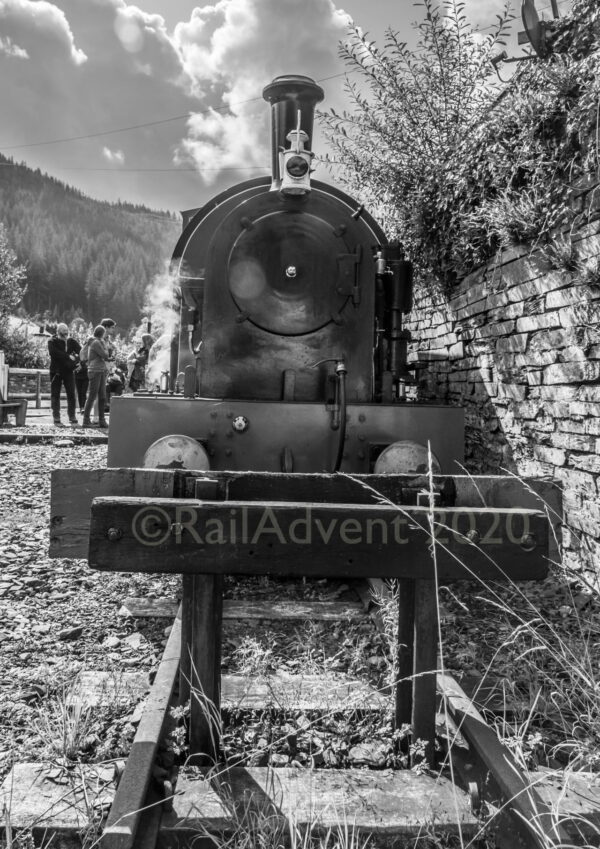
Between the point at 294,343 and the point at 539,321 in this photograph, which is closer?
the point at 539,321

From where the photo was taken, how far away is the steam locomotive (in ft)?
12.3

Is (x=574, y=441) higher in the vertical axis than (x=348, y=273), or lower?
lower

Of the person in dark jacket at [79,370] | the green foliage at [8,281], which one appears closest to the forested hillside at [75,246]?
the green foliage at [8,281]

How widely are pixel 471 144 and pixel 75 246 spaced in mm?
99991

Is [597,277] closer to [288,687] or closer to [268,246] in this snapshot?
[268,246]

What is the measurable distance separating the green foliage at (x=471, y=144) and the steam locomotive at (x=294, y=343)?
2.70 feet

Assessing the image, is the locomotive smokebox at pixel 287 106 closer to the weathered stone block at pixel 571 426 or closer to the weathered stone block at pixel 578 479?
the weathered stone block at pixel 571 426

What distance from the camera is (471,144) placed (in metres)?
4.69

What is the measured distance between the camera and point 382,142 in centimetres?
591

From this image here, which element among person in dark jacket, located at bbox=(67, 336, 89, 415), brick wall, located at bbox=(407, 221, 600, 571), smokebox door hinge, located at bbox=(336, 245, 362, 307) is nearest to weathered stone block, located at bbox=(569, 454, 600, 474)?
brick wall, located at bbox=(407, 221, 600, 571)

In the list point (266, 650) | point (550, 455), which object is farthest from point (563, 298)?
point (266, 650)

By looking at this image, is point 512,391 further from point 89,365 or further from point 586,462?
point 89,365

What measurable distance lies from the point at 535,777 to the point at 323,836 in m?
0.60

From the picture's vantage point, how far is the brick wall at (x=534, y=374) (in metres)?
3.51
